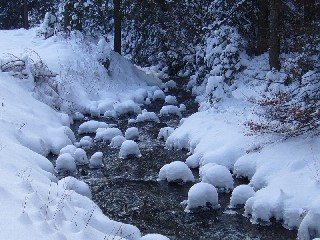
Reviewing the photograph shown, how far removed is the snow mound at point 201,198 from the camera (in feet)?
30.6

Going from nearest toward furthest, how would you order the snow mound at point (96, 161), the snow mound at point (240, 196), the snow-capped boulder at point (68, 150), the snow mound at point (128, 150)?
1. the snow mound at point (240, 196)
2. the snow mound at point (96, 161)
3. the snow-capped boulder at point (68, 150)
4. the snow mound at point (128, 150)

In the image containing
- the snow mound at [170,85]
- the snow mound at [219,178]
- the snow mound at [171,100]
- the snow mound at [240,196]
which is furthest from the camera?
the snow mound at [170,85]

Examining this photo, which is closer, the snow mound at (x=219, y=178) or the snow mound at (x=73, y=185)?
the snow mound at (x=73, y=185)

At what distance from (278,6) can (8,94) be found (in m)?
8.99

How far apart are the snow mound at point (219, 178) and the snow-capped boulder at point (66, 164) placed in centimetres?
331

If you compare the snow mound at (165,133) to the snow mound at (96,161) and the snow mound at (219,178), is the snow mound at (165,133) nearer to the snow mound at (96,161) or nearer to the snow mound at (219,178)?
the snow mound at (96,161)

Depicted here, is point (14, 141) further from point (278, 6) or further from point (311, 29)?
point (278, 6)

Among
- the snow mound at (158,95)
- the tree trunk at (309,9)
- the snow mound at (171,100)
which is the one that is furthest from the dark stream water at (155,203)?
the snow mound at (158,95)

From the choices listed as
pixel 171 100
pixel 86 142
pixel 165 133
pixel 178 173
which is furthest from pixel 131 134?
pixel 171 100

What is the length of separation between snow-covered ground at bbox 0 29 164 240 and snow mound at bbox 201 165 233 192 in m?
2.66

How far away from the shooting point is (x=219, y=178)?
1025cm

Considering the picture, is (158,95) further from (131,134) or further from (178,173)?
(178,173)

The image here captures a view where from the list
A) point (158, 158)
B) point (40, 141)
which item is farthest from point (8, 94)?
point (158, 158)

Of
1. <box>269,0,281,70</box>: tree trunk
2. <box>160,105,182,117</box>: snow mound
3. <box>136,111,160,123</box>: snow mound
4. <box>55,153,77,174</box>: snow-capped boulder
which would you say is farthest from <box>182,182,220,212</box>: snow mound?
<box>160,105,182,117</box>: snow mound
